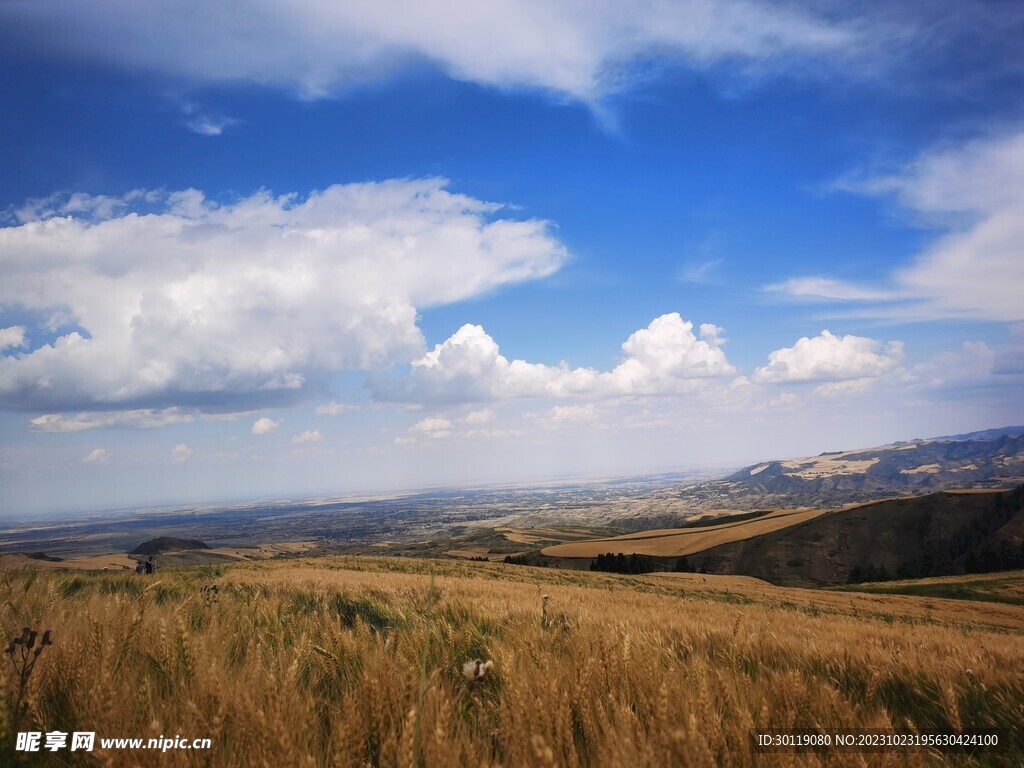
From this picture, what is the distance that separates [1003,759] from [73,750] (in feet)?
13.1

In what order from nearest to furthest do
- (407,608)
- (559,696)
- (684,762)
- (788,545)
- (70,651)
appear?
(684,762)
(559,696)
(70,651)
(407,608)
(788,545)

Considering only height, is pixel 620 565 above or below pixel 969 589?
below

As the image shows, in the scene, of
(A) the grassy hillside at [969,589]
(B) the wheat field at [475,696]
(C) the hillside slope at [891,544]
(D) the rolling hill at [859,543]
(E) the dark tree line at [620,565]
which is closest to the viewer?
(B) the wheat field at [475,696]

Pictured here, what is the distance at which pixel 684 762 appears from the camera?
1.71 meters

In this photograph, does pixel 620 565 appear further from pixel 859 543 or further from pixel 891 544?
pixel 891 544

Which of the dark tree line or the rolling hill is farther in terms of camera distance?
the rolling hill

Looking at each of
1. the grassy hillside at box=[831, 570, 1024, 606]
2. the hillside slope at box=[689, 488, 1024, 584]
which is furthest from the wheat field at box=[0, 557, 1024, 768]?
the hillside slope at box=[689, 488, 1024, 584]

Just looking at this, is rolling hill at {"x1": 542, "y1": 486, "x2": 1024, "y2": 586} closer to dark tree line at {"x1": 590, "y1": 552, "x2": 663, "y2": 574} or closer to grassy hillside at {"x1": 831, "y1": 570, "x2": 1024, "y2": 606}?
dark tree line at {"x1": 590, "y1": 552, "x2": 663, "y2": 574}

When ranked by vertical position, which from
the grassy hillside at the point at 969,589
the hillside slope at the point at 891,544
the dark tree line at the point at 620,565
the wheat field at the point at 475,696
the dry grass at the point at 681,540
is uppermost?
the wheat field at the point at 475,696

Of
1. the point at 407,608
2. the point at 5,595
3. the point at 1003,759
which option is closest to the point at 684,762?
the point at 1003,759

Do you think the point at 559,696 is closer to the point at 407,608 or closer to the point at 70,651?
the point at 70,651

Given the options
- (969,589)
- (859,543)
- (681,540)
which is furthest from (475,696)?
(859,543)

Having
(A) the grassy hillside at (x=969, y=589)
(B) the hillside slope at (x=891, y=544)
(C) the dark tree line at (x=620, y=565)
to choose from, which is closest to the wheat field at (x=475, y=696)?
(A) the grassy hillside at (x=969, y=589)

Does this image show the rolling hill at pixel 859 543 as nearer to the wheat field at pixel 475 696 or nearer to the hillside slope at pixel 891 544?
the hillside slope at pixel 891 544
